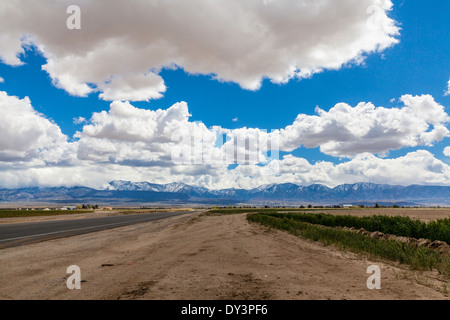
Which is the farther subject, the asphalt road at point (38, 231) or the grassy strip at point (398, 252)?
the asphalt road at point (38, 231)

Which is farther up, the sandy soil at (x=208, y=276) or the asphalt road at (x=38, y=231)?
the sandy soil at (x=208, y=276)

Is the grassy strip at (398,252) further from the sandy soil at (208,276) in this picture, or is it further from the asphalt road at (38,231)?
the asphalt road at (38,231)

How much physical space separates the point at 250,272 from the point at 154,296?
3.61 m

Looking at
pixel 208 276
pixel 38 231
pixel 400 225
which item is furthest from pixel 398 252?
pixel 38 231

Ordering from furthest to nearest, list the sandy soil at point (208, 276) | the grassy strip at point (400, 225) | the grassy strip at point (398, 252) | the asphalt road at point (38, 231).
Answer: the asphalt road at point (38, 231), the grassy strip at point (400, 225), the grassy strip at point (398, 252), the sandy soil at point (208, 276)

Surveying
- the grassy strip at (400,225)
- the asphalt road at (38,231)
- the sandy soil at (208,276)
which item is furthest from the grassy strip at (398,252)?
the asphalt road at (38,231)

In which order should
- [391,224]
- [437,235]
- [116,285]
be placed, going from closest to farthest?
[116,285]
[437,235]
[391,224]

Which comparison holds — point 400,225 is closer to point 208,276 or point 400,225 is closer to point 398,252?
point 398,252

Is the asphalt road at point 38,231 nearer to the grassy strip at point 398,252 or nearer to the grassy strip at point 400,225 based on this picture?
the grassy strip at point 398,252

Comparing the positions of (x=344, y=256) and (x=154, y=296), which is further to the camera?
(x=344, y=256)

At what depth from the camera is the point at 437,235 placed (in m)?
17.5

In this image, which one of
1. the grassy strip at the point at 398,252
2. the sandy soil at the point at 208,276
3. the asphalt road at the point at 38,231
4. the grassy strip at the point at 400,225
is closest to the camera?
the sandy soil at the point at 208,276
